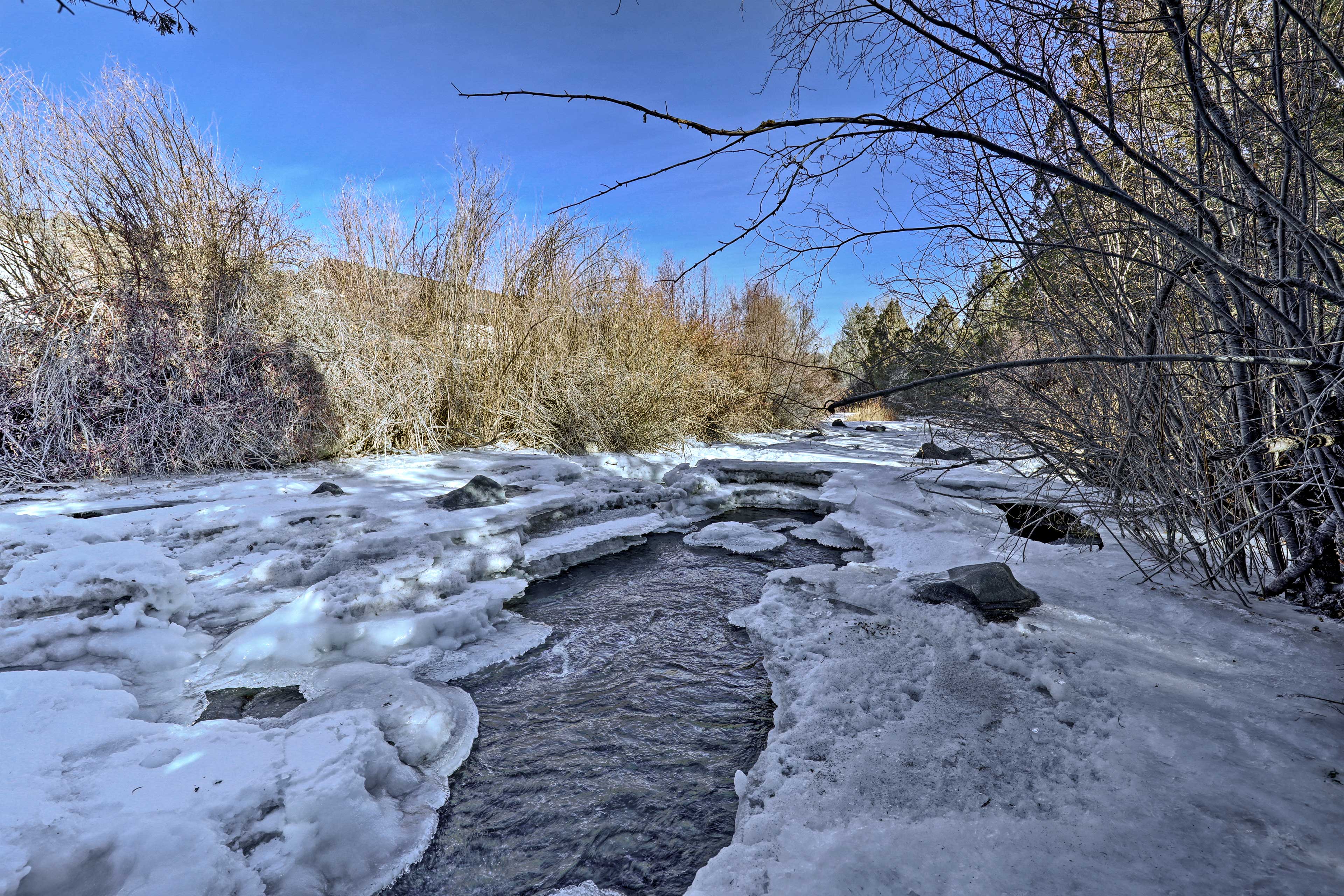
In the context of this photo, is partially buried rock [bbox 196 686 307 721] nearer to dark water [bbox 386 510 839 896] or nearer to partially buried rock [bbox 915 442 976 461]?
dark water [bbox 386 510 839 896]

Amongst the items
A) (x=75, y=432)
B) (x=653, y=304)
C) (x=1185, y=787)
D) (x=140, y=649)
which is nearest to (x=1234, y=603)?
(x=1185, y=787)

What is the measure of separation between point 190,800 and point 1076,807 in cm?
189

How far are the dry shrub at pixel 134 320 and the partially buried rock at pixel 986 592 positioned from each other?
5.04 meters

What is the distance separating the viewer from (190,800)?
1252 millimetres

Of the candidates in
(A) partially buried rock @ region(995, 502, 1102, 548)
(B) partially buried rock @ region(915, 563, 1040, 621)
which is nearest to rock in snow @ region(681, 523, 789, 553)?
(B) partially buried rock @ region(915, 563, 1040, 621)

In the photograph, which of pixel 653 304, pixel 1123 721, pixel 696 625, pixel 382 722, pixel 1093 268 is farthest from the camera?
pixel 653 304

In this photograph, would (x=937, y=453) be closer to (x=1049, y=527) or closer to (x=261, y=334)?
(x=1049, y=527)

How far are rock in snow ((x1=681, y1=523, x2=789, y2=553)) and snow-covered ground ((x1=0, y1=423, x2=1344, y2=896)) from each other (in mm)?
623

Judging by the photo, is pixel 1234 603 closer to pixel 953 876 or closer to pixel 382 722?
pixel 953 876

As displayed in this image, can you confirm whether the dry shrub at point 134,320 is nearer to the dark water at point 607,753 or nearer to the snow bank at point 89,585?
the snow bank at point 89,585

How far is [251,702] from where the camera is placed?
1.78 meters

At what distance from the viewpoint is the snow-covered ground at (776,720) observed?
1089 millimetres

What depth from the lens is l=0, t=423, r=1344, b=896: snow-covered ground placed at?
109 centimetres

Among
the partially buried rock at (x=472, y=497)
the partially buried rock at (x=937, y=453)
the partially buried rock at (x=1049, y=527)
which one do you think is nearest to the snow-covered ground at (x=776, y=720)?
the partially buried rock at (x=1049, y=527)
